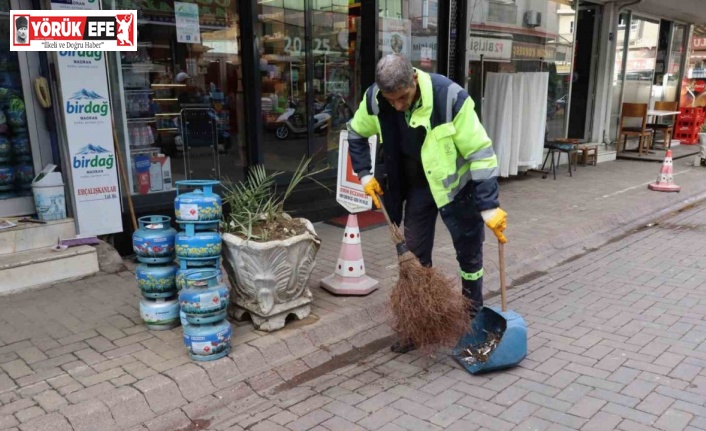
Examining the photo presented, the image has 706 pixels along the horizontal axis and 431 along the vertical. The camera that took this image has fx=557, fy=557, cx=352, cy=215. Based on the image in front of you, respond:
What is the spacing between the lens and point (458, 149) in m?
3.57

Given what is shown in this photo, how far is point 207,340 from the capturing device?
3.51m

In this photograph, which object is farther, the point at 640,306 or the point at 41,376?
the point at 640,306

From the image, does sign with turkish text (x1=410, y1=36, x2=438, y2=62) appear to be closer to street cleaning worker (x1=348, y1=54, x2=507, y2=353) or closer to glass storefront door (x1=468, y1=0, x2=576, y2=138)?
glass storefront door (x1=468, y1=0, x2=576, y2=138)

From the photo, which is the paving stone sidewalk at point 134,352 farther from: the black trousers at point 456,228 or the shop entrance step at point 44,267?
the black trousers at point 456,228

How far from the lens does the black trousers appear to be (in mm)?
3768

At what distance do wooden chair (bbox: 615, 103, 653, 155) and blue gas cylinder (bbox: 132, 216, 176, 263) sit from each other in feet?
41.6

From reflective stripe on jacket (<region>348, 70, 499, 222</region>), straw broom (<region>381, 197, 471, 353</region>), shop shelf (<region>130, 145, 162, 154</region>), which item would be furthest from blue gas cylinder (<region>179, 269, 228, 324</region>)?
shop shelf (<region>130, 145, 162, 154</region>)

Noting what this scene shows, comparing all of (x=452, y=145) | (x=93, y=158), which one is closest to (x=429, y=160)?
(x=452, y=145)

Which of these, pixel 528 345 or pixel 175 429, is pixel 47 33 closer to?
pixel 175 429

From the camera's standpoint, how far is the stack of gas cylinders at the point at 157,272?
379cm

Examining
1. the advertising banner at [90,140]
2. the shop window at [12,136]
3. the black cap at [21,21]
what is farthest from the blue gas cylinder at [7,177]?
the black cap at [21,21]

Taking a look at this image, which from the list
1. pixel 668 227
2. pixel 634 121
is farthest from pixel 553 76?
pixel 668 227

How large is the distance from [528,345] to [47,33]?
174 inches

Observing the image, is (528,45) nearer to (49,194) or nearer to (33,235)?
(49,194)
